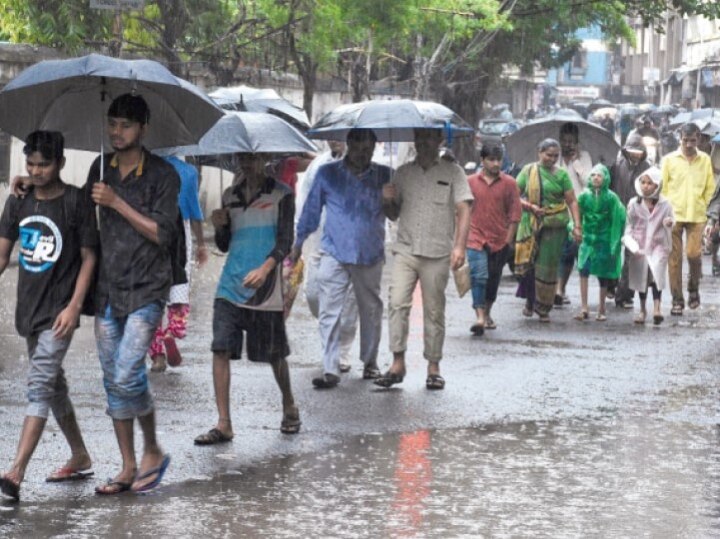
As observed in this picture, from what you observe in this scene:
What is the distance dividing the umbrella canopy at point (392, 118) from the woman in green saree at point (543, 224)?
4414 millimetres

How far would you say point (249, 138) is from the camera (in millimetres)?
9562

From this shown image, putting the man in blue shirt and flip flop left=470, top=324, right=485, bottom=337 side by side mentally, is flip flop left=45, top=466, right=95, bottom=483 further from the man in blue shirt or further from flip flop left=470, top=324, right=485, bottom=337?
flip flop left=470, top=324, right=485, bottom=337

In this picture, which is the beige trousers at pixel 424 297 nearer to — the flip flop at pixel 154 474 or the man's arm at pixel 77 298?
the flip flop at pixel 154 474

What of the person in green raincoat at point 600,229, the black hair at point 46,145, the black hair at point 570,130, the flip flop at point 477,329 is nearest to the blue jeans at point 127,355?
the black hair at point 46,145

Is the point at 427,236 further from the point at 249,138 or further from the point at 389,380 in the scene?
the point at 249,138

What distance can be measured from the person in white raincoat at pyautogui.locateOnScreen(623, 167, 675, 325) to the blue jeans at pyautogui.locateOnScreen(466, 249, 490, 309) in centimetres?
183

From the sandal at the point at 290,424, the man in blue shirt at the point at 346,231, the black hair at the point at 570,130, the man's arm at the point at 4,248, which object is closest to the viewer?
the man's arm at the point at 4,248

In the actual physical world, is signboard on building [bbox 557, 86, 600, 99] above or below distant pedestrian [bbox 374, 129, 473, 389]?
above

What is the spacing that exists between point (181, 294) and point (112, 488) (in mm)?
3935

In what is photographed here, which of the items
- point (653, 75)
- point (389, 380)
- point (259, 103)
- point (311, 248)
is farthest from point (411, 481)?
point (653, 75)

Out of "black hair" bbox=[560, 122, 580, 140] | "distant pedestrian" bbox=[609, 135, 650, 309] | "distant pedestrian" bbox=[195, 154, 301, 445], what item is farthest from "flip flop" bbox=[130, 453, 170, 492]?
"distant pedestrian" bbox=[609, 135, 650, 309]

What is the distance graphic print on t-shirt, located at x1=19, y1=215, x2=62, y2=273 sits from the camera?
7.49m

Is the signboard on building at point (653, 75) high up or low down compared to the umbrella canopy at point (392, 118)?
up

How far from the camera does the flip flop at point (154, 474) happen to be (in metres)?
7.69
